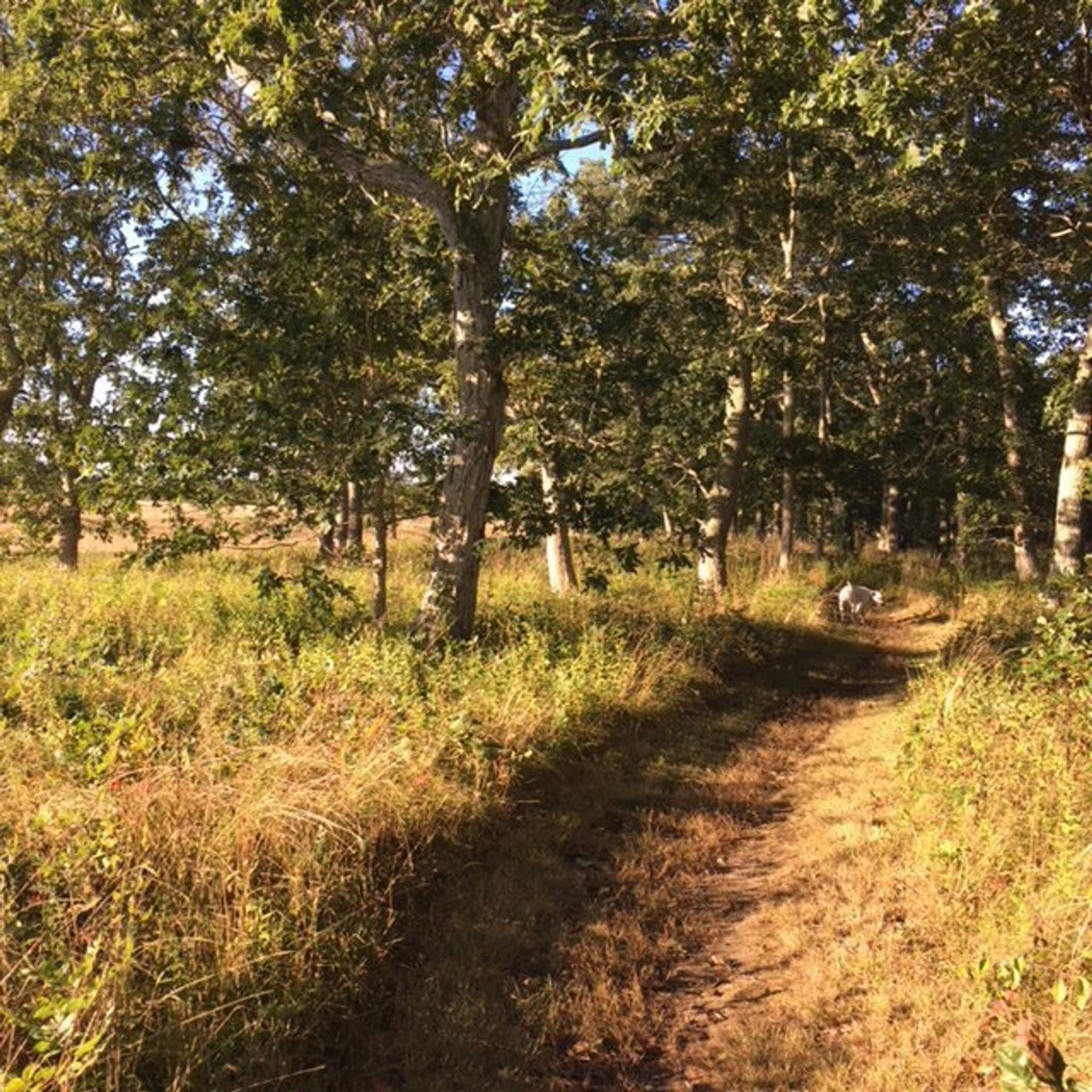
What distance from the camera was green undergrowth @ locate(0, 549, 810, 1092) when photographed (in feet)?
9.43

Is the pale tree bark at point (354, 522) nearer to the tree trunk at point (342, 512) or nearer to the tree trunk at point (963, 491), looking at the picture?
the tree trunk at point (342, 512)

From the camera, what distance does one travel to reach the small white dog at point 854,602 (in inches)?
594

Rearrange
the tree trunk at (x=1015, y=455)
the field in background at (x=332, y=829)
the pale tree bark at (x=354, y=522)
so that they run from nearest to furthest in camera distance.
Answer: the field in background at (x=332, y=829) < the pale tree bark at (x=354, y=522) < the tree trunk at (x=1015, y=455)

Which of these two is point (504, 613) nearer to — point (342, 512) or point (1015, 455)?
point (342, 512)

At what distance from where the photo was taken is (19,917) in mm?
3250

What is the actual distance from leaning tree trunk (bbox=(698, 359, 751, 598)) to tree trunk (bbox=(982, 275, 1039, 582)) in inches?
219

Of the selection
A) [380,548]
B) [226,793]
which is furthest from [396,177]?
[226,793]

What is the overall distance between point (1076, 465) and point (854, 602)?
4329 millimetres

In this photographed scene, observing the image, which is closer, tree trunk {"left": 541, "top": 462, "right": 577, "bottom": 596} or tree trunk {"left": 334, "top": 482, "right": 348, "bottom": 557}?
tree trunk {"left": 334, "top": 482, "right": 348, "bottom": 557}

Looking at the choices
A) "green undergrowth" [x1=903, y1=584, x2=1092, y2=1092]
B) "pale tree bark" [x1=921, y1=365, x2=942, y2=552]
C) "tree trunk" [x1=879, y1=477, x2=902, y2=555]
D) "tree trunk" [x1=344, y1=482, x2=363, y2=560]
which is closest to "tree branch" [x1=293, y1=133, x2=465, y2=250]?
"tree trunk" [x1=344, y1=482, x2=363, y2=560]

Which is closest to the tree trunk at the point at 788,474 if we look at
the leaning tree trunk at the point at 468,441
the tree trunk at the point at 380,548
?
the leaning tree trunk at the point at 468,441

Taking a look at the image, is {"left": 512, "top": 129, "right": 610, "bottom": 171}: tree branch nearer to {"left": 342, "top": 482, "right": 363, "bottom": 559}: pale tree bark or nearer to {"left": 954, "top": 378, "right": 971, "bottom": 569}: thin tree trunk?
{"left": 342, "top": 482, "right": 363, "bottom": 559}: pale tree bark

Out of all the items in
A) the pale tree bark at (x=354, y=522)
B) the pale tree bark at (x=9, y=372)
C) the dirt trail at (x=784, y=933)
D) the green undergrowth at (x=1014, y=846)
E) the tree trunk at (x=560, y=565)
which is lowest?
the dirt trail at (x=784, y=933)

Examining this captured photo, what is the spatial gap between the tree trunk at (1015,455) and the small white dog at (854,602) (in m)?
2.91
